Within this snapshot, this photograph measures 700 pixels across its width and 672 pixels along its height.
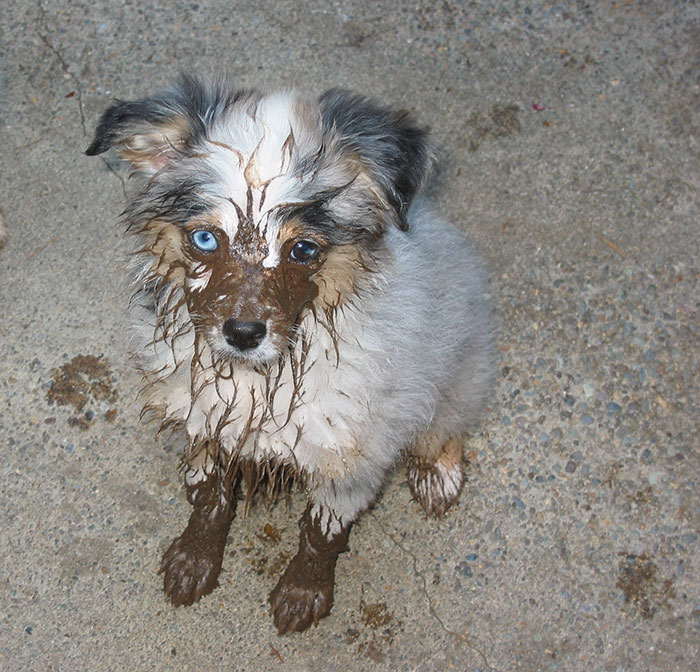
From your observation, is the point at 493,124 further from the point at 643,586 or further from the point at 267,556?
the point at 267,556

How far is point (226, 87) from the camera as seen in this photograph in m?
2.88

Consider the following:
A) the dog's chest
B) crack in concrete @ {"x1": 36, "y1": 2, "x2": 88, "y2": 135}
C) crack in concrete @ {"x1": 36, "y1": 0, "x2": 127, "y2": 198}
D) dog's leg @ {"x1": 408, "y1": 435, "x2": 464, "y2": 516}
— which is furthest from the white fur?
crack in concrete @ {"x1": 36, "y1": 2, "x2": 88, "y2": 135}

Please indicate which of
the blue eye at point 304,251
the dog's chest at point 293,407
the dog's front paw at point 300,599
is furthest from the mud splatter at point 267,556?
the blue eye at point 304,251

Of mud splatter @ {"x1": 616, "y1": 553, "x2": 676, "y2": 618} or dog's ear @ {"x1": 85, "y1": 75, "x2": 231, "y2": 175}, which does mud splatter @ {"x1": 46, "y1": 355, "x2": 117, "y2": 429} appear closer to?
dog's ear @ {"x1": 85, "y1": 75, "x2": 231, "y2": 175}

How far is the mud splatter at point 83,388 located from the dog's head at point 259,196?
134 cm

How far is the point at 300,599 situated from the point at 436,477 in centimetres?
80

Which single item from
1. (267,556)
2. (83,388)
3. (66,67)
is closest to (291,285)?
(267,556)

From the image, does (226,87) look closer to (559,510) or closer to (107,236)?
(107,236)

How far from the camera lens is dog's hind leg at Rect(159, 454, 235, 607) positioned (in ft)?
11.5

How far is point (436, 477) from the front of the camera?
12.3 ft

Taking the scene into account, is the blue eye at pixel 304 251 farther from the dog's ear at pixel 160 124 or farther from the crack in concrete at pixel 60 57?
the crack in concrete at pixel 60 57

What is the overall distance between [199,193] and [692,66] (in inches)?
143

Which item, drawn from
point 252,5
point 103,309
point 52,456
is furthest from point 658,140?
point 52,456

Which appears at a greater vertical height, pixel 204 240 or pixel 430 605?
pixel 204 240
